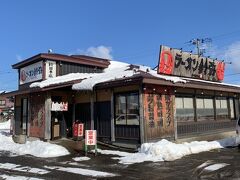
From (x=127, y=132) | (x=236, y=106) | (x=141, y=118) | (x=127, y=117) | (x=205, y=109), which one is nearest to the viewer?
(x=141, y=118)

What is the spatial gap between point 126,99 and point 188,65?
21.2 ft

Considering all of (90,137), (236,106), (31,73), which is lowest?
(90,137)

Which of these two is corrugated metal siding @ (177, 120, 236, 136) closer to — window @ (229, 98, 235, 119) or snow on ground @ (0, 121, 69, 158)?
window @ (229, 98, 235, 119)

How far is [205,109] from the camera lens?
1933cm

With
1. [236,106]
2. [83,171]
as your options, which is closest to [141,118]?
[83,171]

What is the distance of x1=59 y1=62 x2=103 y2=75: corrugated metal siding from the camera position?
21.5 m

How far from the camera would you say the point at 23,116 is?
21.7 m

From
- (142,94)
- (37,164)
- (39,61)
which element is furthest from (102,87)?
(39,61)

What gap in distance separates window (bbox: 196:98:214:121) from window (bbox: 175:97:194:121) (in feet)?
2.67

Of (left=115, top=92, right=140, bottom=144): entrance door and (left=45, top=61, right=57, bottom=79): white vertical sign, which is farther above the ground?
(left=45, top=61, right=57, bottom=79): white vertical sign

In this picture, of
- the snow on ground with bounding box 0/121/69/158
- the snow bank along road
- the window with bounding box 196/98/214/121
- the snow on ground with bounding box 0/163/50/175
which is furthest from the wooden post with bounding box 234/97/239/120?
the snow on ground with bounding box 0/163/50/175

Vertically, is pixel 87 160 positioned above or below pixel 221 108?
below

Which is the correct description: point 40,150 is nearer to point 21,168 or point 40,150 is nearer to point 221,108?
point 21,168

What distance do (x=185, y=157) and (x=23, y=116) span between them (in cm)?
1309
